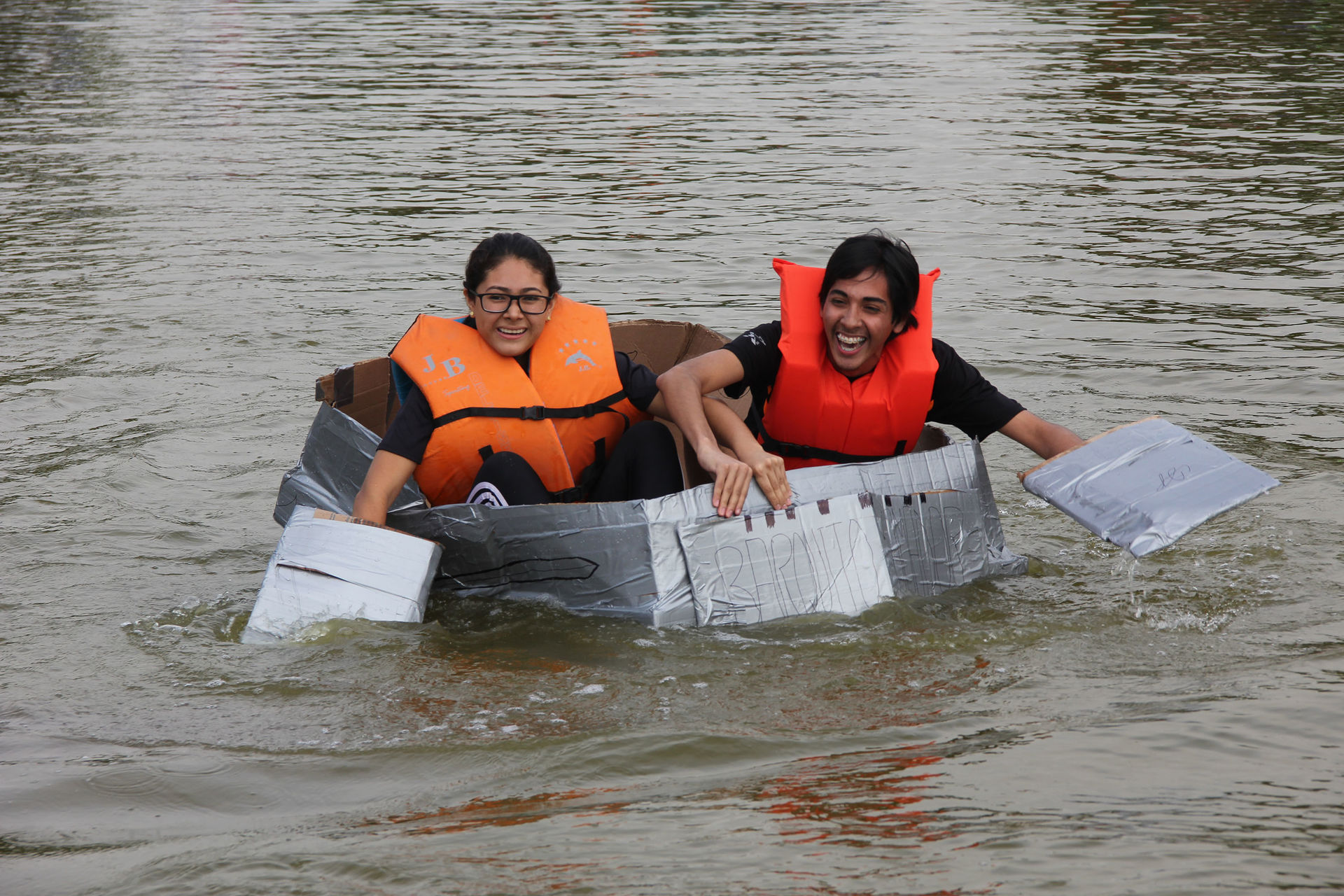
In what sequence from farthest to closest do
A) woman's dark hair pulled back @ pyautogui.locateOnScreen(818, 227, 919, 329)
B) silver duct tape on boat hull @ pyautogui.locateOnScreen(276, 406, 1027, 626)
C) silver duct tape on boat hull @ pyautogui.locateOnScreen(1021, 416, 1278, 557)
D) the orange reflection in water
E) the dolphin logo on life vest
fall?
the dolphin logo on life vest, woman's dark hair pulled back @ pyautogui.locateOnScreen(818, 227, 919, 329), silver duct tape on boat hull @ pyautogui.locateOnScreen(276, 406, 1027, 626), silver duct tape on boat hull @ pyautogui.locateOnScreen(1021, 416, 1278, 557), the orange reflection in water

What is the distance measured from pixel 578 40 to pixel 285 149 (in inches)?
306

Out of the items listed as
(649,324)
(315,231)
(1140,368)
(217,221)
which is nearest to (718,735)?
(649,324)

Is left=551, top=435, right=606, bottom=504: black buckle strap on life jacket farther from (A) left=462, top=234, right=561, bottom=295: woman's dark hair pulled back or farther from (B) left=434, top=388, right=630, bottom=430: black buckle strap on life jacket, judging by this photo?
(A) left=462, top=234, right=561, bottom=295: woman's dark hair pulled back

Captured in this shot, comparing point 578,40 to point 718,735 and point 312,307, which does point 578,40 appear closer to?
point 312,307

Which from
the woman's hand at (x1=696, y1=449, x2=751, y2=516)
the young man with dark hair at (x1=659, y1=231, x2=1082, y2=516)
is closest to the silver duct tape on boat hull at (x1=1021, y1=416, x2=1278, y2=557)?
the young man with dark hair at (x1=659, y1=231, x2=1082, y2=516)

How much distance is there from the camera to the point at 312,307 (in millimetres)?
7434

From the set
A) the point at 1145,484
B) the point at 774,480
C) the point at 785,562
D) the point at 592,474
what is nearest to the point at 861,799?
the point at 785,562

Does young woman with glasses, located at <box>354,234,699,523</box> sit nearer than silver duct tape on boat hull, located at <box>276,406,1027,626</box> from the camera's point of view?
No

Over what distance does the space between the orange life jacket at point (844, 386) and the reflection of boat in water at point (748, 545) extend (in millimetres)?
271

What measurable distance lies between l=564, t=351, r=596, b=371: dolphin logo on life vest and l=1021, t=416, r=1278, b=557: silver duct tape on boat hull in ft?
4.43

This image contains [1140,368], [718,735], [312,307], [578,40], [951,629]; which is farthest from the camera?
[578,40]

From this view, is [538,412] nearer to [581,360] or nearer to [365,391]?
[581,360]

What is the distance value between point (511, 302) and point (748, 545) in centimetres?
101

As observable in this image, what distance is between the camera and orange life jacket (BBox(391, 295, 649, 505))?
396cm
